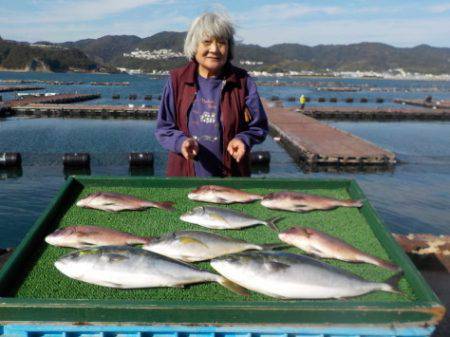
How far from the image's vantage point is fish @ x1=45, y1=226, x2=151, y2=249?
221 cm

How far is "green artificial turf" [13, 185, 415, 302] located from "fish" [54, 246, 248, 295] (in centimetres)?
3

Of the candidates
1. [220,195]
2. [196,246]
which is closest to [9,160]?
[220,195]

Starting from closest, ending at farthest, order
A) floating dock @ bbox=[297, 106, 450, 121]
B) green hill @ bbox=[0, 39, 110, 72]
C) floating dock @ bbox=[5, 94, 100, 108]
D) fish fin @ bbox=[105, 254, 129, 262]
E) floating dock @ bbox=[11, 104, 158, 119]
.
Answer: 1. fish fin @ bbox=[105, 254, 129, 262]
2. floating dock @ bbox=[11, 104, 158, 119]
3. floating dock @ bbox=[297, 106, 450, 121]
4. floating dock @ bbox=[5, 94, 100, 108]
5. green hill @ bbox=[0, 39, 110, 72]

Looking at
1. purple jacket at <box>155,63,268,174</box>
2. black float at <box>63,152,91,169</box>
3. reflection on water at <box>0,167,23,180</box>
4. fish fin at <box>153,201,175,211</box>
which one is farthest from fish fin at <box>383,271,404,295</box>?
reflection on water at <box>0,167,23,180</box>

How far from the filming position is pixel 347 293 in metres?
1.84

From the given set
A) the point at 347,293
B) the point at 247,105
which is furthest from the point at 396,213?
the point at 347,293

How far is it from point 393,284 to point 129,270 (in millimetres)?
1305

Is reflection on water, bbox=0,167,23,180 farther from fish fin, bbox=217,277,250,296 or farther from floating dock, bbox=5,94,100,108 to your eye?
floating dock, bbox=5,94,100,108

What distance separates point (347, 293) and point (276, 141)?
2391 centimetres

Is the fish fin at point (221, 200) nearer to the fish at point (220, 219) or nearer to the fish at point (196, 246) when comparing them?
the fish at point (220, 219)

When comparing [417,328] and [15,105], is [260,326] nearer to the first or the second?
[417,328]

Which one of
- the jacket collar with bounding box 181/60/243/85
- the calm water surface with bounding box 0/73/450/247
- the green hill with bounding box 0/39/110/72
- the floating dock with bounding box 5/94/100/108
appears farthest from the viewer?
the green hill with bounding box 0/39/110/72

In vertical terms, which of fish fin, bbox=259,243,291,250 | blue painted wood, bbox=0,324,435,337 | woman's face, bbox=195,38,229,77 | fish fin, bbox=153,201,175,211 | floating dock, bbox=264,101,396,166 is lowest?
floating dock, bbox=264,101,396,166

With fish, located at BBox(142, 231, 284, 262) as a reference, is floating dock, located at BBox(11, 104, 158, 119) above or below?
below
